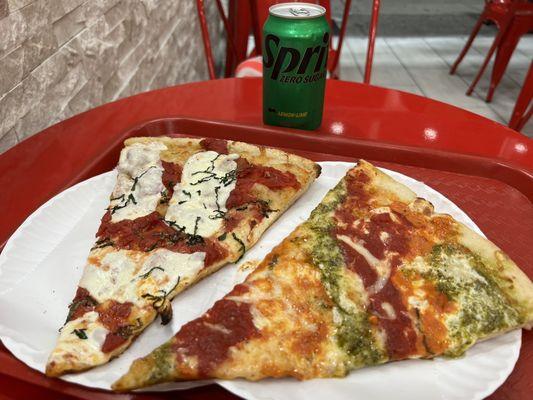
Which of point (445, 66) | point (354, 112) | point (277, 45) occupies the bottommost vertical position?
point (445, 66)

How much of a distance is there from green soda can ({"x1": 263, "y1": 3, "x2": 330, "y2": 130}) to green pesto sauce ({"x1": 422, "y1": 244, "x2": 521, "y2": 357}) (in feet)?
1.62

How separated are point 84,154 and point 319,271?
0.69 meters

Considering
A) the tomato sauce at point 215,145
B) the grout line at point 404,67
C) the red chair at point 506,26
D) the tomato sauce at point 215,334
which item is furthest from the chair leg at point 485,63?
the tomato sauce at point 215,334

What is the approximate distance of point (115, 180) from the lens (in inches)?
40.3

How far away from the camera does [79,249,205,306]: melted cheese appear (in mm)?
771

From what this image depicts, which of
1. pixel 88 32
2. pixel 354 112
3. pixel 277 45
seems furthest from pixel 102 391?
pixel 88 32

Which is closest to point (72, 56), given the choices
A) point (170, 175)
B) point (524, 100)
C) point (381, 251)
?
point (170, 175)

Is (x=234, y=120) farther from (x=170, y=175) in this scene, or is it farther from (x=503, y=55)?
(x=503, y=55)

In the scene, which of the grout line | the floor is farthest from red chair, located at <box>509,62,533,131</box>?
the grout line

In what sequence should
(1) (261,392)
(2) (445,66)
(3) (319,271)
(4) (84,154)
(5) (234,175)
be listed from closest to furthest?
(1) (261,392) → (3) (319,271) → (5) (234,175) → (4) (84,154) → (2) (445,66)

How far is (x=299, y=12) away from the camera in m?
1.08

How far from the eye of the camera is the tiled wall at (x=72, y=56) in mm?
1225

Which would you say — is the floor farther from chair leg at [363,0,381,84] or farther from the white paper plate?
the white paper plate

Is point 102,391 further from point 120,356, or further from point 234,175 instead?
point 234,175
